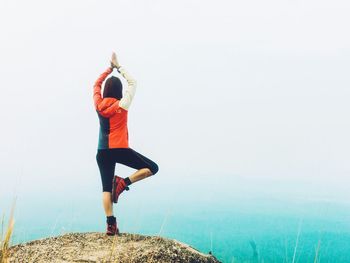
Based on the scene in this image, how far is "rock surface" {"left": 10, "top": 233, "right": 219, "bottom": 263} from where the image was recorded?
6242 mm

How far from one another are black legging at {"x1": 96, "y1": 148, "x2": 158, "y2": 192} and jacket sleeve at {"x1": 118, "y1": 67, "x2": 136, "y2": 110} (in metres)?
0.61

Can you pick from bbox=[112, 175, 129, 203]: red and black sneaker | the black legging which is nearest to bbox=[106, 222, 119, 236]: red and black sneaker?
bbox=[112, 175, 129, 203]: red and black sneaker

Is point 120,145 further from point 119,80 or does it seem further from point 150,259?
point 150,259

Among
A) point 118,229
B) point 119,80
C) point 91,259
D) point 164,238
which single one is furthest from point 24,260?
point 119,80

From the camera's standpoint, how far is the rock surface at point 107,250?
246 inches

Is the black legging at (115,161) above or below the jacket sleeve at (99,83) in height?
below

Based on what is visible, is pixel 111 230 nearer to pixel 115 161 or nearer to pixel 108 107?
pixel 115 161

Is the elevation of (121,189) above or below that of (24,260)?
above

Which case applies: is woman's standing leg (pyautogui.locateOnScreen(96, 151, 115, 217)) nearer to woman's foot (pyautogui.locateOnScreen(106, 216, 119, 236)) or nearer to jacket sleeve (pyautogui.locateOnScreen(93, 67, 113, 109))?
woman's foot (pyautogui.locateOnScreen(106, 216, 119, 236))

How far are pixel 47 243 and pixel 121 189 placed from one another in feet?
4.36

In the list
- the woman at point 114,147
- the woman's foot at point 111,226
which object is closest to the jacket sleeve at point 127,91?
the woman at point 114,147

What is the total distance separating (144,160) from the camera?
6.96m

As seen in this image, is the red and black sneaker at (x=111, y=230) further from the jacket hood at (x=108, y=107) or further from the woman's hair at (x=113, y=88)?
the woman's hair at (x=113, y=88)

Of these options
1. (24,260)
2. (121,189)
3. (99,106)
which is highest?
(99,106)
